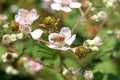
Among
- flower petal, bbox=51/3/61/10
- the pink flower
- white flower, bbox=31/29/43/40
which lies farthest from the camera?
the pink flower

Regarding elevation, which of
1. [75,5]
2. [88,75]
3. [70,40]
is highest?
[75,5]

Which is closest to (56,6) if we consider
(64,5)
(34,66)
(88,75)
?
(64,5)

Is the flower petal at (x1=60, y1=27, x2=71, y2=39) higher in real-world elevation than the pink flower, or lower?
lower

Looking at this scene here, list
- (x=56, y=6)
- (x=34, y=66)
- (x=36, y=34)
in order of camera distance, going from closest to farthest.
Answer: (x=36, y=34), (x=56, y=6), (x=34, y=66)

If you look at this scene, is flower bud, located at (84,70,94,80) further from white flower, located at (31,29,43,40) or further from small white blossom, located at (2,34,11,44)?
small white blossom, located at (2,34,11,44)

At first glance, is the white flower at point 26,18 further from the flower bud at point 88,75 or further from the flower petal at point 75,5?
the flower bud at point 88,75

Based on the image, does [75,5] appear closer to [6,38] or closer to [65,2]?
[65,2]

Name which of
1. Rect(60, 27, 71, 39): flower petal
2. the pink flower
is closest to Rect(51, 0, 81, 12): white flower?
Rect(60, 27, 71, 39): flower petal

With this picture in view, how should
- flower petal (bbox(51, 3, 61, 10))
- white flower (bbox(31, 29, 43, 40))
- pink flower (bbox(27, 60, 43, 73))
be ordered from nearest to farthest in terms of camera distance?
white flower (bbox(31, 29, 43, 40))
flower petal (bbox(51, 3, 61, 10))
pink flower (bbox(27, 60, 43, 73))

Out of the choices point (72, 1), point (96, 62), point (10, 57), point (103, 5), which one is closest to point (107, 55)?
point (96, 62)

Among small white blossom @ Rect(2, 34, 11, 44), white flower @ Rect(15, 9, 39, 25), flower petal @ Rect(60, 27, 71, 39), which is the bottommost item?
flower petal @ Rect(60, 27, 71, 39)
